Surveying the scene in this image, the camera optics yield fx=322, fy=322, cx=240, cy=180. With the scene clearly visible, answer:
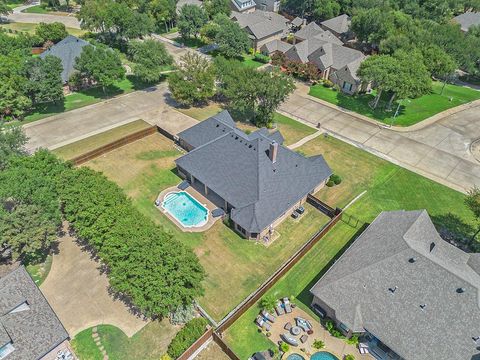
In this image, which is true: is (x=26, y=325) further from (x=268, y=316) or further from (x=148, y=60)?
(x=148, y=60)

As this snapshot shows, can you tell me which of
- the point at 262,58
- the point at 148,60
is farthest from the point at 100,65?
the point at 262,58

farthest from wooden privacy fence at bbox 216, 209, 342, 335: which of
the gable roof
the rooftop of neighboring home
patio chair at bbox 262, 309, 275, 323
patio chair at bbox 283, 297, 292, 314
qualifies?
the gable roof

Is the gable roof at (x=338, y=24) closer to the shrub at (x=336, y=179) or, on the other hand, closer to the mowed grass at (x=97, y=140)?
the shrub at (x=336, y=179)

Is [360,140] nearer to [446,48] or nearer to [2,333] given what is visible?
[446,48]

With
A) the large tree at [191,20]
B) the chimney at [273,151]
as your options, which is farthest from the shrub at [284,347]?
the large tree at [191,20]

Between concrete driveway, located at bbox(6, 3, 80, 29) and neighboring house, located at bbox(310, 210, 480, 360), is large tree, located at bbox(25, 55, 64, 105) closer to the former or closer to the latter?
concrete driveway, located at bbox(6, 3, 80, 29)

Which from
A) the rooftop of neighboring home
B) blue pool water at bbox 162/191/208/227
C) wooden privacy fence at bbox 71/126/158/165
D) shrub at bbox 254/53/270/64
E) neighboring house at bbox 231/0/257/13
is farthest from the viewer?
neighboring house at bbox 231/0/257/13

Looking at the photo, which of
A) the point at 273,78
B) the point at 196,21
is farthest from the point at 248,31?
the point at 273,78
